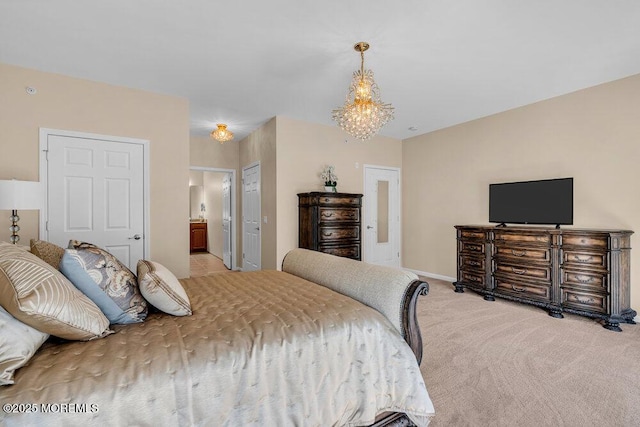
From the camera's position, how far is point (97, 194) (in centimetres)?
355

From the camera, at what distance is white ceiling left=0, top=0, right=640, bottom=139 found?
2320 mm

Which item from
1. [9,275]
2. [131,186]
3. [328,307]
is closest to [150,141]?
[131,186]

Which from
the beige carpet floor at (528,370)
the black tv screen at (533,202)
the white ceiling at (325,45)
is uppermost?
the white ceiling at (325,45)

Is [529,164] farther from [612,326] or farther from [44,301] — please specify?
[44,301]

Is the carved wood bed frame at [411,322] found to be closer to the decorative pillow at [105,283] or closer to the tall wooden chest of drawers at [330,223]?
the decorative pillow at [105,283]

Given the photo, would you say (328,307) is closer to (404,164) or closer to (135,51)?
(135,51)

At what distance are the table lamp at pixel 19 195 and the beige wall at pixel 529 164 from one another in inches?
213

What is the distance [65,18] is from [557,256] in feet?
17.5

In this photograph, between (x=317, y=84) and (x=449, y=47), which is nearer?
(x=449, y=47)

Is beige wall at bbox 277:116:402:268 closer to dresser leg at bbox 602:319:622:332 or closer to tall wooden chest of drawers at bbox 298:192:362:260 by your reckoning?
tall wooden chest of drawers at bbox 298:192:362:260

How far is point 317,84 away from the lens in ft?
11.9

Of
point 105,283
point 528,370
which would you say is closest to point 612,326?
point 528,370

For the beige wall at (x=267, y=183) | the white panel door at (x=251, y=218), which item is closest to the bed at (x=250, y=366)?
the beige wall at (x=267, y=183)

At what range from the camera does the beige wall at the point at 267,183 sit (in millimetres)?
4817
